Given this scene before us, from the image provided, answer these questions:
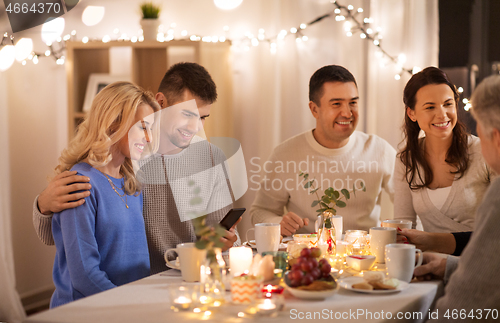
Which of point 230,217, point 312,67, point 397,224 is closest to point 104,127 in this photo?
point 230,217

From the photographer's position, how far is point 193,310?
3.40 feet

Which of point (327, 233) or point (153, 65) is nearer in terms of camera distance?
point (327, 233)

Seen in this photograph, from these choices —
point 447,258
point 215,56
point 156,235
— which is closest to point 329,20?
point 215,56

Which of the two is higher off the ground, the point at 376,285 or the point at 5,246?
the point at 376,285

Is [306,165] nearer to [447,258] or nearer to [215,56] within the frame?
[215,56]

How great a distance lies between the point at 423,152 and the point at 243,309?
1409 mm

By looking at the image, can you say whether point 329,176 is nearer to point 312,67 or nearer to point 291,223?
point 291,223

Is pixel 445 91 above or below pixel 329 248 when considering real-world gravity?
above

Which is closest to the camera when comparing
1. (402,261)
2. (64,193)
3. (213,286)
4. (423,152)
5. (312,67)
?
(213,286)

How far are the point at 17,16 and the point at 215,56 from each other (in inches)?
55.4

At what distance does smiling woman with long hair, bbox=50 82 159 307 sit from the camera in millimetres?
1394

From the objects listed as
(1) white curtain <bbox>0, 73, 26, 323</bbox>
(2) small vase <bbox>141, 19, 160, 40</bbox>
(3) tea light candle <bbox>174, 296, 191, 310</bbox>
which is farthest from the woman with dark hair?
(1) white curtain <bbox>0, 73, 26, 323</bbox>

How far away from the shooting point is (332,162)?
2449 millimetres

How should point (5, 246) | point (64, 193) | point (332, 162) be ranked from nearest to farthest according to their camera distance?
point (64, 193) < point (332, 162) < point (5, 246)
